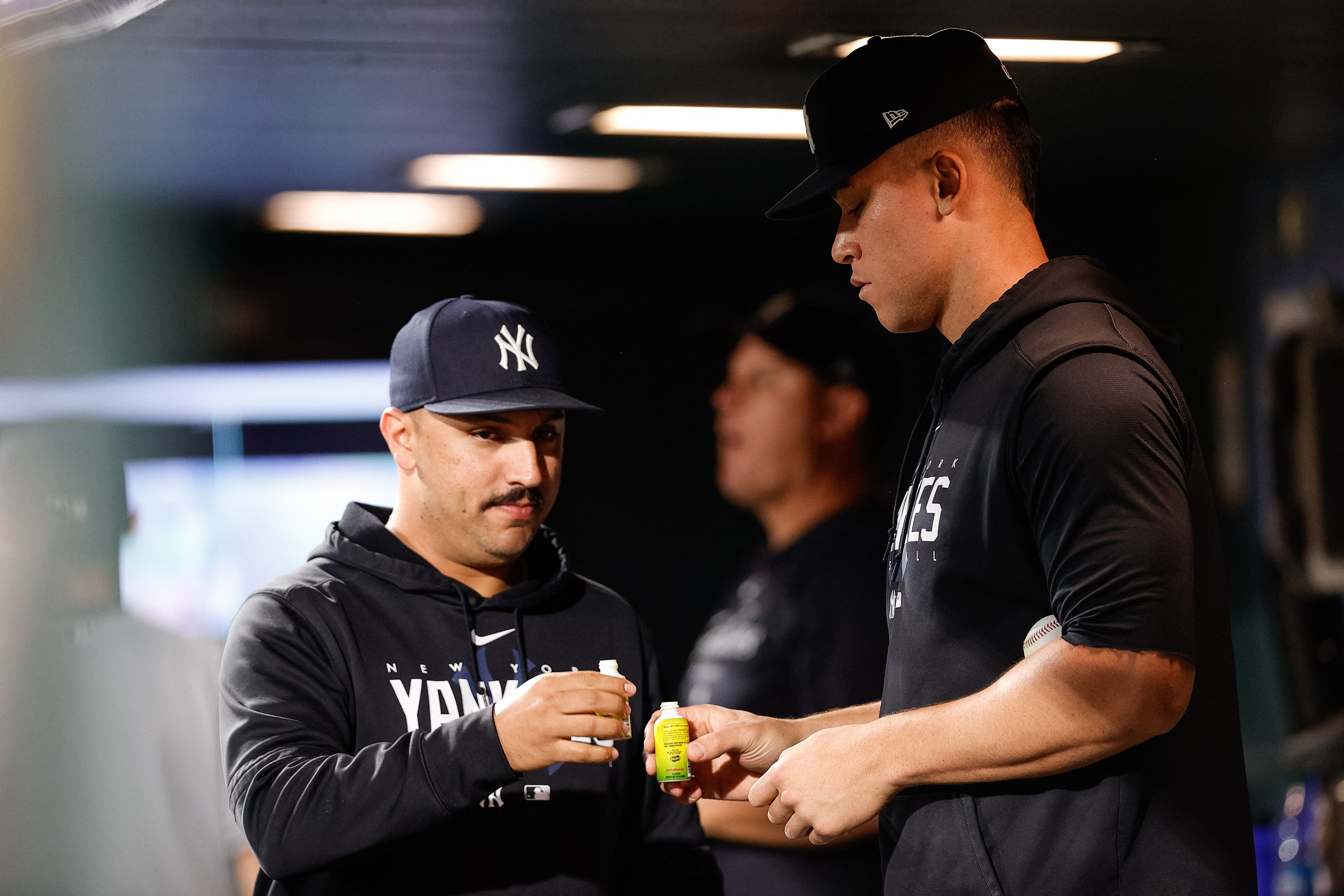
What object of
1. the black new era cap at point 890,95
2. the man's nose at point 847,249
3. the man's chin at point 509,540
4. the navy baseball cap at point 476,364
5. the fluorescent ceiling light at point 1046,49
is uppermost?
the fluorescent ceiling light at point 1046,49

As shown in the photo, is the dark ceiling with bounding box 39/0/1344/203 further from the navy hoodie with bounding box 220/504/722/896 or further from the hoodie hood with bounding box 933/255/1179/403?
the hoodie hood with bounding box 933/255/1179/403

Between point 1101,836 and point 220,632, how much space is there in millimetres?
2318

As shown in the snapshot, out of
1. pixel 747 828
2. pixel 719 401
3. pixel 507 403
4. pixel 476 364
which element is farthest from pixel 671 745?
pixel 719 401

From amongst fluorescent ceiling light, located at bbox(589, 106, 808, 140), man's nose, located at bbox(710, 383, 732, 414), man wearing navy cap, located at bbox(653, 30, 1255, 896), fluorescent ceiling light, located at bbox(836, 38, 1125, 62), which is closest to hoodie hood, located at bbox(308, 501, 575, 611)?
man wearing navy cap, located at bbox(653, 30, 1255, 896)

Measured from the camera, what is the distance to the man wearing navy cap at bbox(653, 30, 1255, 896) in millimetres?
1389

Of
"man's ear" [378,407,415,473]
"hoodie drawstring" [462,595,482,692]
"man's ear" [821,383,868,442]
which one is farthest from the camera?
"man's ear" [821,383,868,442]

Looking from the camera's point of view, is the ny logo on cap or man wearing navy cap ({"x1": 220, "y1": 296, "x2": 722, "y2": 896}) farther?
the ny logo on cap

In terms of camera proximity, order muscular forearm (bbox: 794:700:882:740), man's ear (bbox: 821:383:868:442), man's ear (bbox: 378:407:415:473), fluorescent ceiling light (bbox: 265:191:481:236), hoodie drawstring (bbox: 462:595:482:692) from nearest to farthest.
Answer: muscular forearm (bbox: 794:700:882:740), hoodie drawstring (bbox: 462:595:482:692), man's ear (bbox: 378:407:415:473), fluorescent ceiling light (bbox: 265:191:481:236), man's ear (bbox: 821:383:868:442)

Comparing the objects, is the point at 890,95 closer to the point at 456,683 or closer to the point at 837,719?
the point at 837,719

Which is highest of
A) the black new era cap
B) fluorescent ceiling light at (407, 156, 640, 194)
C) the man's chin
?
fluorescent ceiling light at (407, 156, 640, 194)

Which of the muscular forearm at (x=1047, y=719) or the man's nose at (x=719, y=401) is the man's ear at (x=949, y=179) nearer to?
the muscular forearm at (x=1047, y=719)

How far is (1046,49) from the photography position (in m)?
3.09

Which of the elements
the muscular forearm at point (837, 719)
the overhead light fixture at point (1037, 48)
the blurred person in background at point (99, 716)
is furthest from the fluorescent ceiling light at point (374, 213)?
the muscular forearm at point (837, 719)

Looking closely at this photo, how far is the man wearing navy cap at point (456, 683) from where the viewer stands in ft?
5.69
